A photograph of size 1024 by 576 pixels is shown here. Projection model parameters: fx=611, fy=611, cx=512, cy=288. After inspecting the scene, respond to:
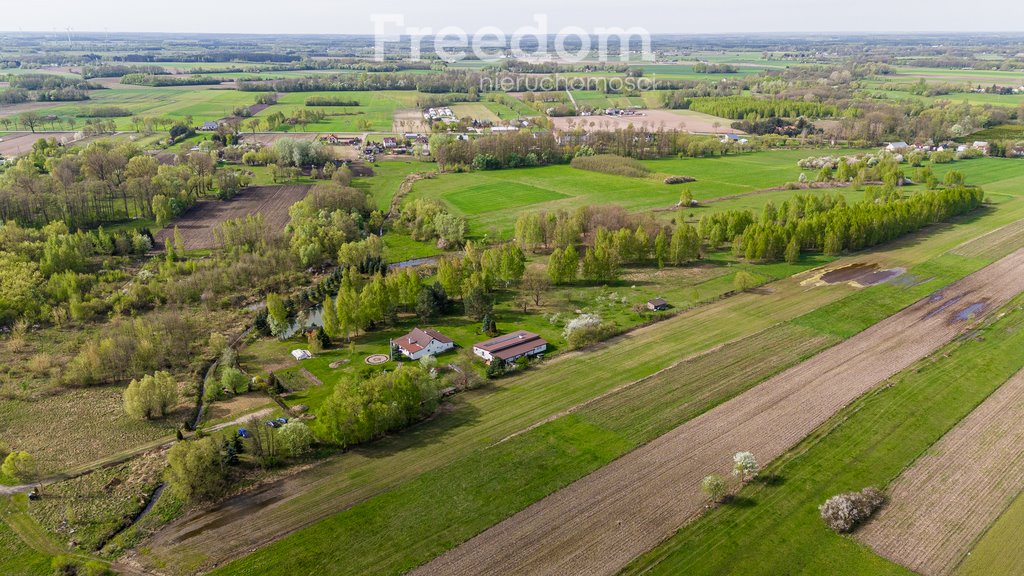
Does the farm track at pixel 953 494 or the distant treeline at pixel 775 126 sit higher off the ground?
the distant treeline at pixel 775 126

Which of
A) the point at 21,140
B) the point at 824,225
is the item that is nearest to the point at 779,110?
the point at 824,225

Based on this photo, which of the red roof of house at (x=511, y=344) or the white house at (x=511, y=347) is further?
the red roof of house at (x=511, y=344)

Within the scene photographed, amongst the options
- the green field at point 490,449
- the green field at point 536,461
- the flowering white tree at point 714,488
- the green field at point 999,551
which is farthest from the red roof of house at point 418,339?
the green field at point 999,551

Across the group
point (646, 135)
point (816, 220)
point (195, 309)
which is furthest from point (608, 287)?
point (646, 135)

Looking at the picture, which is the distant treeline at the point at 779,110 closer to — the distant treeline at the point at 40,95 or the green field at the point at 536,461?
the green field at the point at 536,461

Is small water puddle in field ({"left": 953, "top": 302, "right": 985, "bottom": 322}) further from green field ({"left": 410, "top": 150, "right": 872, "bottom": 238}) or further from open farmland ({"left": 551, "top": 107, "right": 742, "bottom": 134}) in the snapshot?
open farmland ({"left": 551, "top": 107, "right": 742, "bottom": 134})

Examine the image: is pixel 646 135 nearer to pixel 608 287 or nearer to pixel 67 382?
pixel 608 287

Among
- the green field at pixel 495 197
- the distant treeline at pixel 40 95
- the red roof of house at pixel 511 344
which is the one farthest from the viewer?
the distant treeline at pixel 40 95
